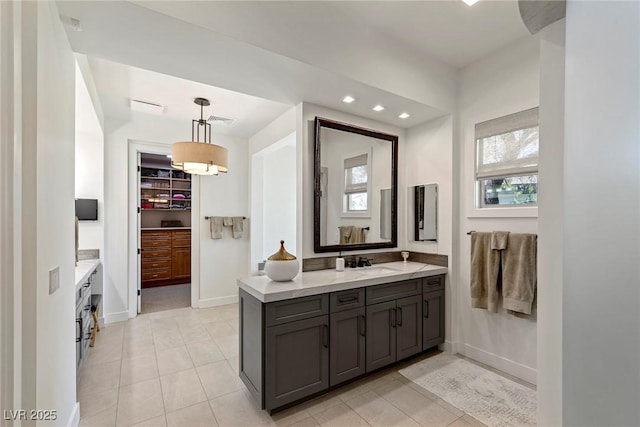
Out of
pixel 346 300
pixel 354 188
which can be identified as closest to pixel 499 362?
pixel 346 300

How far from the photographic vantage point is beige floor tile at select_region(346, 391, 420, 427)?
2062mm

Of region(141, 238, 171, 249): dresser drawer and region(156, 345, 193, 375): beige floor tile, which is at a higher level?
region(141, 238, 171, 249): dresser drawer

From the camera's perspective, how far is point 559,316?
2.00 feet

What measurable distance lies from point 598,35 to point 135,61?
255cm

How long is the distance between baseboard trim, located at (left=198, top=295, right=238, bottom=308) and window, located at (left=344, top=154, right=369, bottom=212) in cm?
285

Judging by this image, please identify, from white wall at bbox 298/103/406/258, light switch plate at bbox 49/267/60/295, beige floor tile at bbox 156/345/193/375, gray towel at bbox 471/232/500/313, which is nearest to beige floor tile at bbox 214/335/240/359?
beige floor tile at bbox 156/345/193/375

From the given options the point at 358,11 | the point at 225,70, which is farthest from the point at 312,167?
the point at 358,11

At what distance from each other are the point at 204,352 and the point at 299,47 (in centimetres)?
304

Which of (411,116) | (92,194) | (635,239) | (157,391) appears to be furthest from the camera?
(92,194)

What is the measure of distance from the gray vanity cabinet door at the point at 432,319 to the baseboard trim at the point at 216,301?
3140 millimetres

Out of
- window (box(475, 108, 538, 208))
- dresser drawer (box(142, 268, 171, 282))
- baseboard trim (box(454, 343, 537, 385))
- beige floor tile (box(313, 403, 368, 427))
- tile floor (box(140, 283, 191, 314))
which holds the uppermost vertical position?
window (box(475, 108, 538, 208))

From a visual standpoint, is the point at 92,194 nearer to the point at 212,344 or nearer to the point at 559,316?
the point at 212,344

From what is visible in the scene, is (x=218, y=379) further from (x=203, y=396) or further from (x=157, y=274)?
(x=157, y=274)

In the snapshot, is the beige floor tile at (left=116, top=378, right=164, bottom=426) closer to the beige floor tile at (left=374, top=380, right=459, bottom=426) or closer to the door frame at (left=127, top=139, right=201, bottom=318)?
the beige floor tile at (left=374, top=380, right=459, bottom=426)
